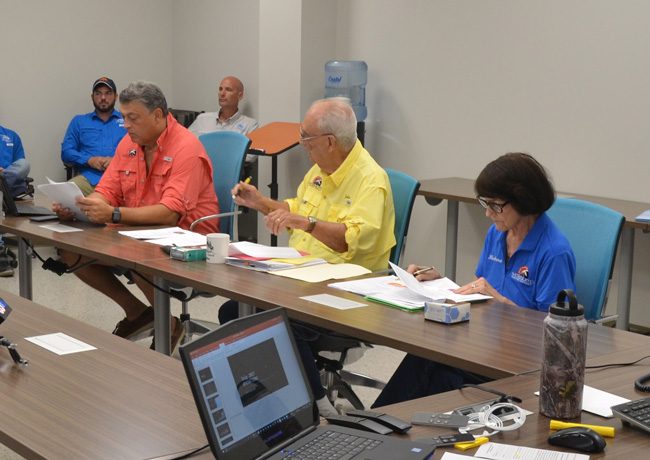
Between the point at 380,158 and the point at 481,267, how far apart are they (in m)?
3.23

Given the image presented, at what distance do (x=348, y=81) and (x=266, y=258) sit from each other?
9.84ft

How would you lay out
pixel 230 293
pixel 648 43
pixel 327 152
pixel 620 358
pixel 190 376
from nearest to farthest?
pixel 190 376 → pixel 620 358 → pixel 230 293 → pixel 327 152 → pixel 648 43

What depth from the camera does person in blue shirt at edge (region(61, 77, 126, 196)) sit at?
22.5 feet

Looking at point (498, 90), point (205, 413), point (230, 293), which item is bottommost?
point (230, 293)

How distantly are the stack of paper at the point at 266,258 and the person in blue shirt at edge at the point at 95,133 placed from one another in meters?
3.74

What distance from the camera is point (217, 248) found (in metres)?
3.26

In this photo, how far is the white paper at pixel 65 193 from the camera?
3832 mm

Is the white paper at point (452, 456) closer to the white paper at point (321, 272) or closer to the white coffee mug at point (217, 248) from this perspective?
the white paper at point (321, 272)

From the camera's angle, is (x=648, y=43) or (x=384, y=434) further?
(x=648, y=43)

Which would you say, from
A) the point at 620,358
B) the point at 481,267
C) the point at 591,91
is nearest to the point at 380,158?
the point at 591,91

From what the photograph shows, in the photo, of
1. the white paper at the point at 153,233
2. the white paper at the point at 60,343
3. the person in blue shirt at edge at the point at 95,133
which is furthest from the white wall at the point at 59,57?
the white paper at the point at 60,343

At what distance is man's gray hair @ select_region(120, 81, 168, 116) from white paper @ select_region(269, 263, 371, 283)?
1303mm

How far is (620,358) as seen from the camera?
2.20 m

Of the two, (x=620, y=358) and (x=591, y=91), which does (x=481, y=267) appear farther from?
(x=591, y=91)
